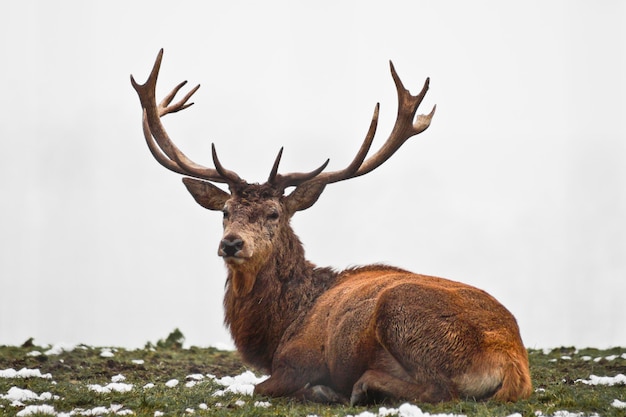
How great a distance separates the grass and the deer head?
165cm

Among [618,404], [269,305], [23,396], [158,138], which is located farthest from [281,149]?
[618,404]

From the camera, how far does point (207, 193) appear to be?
1186 cm

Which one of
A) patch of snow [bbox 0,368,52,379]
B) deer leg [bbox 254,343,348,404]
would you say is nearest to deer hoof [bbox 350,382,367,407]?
deer leg [bbox 254,343,348,404]

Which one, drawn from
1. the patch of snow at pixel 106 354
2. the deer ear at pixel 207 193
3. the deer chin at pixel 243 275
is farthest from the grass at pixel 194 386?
the deer ear at pixel 207 193

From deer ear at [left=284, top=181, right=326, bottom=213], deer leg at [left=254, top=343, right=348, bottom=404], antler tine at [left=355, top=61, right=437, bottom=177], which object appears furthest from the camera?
antler tine at [left=355, top=61, right=437, bottom=177]

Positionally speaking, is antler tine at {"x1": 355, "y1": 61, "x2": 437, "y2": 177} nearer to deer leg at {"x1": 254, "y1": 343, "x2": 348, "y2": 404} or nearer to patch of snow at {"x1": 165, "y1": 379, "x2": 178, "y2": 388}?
deer leg at {"x1": 254, "y1": 343, "x2": 348, "y2": 404}

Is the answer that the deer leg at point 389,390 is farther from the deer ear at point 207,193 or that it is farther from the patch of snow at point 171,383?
the deer ear at point 207,193

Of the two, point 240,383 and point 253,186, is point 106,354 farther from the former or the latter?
point 253,186

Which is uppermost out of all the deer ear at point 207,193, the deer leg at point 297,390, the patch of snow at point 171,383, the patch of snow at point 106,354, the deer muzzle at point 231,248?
the deer ear at point 207,193

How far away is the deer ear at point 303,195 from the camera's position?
11.7 meters

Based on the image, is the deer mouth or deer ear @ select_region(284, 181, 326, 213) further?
deer ear @ select_region(284, 181, 326, 213)

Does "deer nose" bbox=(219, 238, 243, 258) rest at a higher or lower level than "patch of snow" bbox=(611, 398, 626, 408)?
higher

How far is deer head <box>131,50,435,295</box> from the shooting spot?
424 inches

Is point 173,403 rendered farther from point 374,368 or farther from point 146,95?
point 146,95
